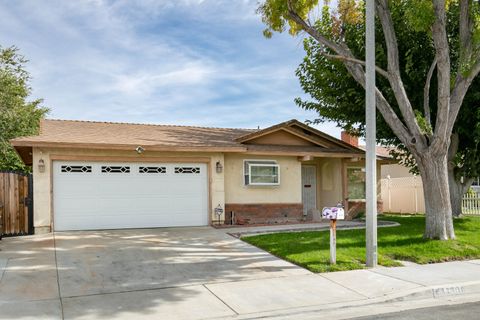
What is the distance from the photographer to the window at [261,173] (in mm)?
15938

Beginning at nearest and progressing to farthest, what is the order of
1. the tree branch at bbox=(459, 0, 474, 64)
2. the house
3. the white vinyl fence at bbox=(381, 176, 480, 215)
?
the tree branch at bbox=(459, 0, 474, 64)
the house
the white vinyl fence at bbox=(381, 176, 480, 215)

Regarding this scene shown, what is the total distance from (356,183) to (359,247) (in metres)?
8.89

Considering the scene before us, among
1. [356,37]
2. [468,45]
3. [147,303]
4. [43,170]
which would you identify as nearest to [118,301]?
[147,303]

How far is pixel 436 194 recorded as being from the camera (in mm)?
10727

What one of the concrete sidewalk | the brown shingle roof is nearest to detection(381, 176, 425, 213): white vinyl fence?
the brown shingle roof

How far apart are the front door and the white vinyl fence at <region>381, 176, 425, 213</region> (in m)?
6.13

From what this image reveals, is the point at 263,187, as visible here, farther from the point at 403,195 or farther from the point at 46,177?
the point at 403,195

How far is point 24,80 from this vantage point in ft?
82.8

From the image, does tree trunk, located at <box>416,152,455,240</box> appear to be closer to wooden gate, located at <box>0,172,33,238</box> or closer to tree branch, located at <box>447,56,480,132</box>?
tree branch, located at <box>447,56,480,132</box>

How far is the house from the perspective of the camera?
1316 cm

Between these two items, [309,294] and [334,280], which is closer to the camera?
[309,294]

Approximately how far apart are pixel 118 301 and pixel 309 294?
296cm

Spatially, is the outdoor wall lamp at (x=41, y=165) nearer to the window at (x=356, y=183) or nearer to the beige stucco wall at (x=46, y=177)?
the beige stucco wall at (x=46, y=177)

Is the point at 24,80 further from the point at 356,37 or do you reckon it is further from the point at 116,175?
the point at 356,37
